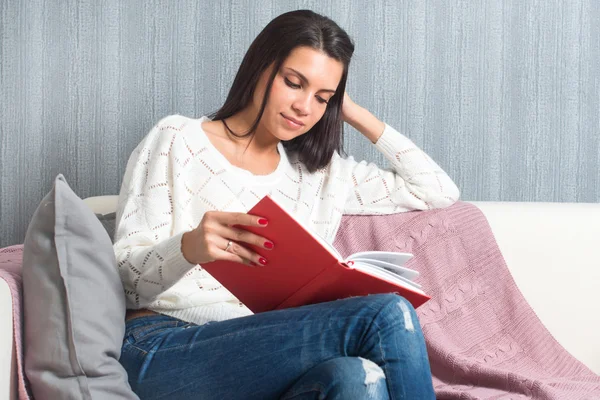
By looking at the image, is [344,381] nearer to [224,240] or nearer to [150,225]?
[224,240]

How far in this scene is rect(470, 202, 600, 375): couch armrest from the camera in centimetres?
196

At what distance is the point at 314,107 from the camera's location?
5.61 ft

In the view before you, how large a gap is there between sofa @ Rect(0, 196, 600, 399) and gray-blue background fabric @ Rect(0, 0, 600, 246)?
0.31 meters

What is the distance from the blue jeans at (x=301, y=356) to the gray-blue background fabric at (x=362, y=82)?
3.30 ft

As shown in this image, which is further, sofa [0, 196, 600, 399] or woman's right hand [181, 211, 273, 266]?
sofa [0, 196, 600, 399]

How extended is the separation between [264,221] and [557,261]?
114cm

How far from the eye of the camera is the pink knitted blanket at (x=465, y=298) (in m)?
1.78

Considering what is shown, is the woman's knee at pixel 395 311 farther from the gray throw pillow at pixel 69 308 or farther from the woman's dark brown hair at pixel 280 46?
the woman's dark brown hair at pixel 280 46

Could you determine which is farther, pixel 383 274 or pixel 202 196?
pixel 202 196

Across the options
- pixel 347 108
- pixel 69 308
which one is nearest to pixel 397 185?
pixel 347 108

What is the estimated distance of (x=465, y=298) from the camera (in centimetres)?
190

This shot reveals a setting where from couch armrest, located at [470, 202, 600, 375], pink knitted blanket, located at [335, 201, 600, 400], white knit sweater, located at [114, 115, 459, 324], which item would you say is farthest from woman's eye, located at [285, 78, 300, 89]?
couch armrest, located at [470, 202, 600, 375]

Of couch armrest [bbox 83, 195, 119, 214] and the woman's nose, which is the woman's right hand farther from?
couch armrest [bbox 83, 195, 119, 214]

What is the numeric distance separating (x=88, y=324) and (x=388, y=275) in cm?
52
